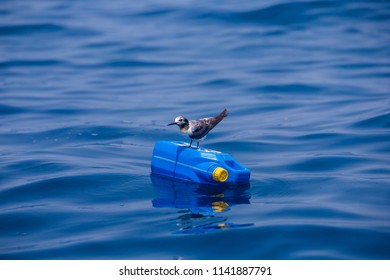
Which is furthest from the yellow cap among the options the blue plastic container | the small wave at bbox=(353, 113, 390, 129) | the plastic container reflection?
the small wave at bbox=(353, 113, 390, 129)

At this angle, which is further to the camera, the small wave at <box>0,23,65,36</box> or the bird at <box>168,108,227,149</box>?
the small wave at <box>0,23,65,36</box>

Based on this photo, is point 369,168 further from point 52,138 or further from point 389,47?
point 389,47

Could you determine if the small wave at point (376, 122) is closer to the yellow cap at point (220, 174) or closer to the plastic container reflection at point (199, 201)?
the plastic container reflection at point (199, 201)

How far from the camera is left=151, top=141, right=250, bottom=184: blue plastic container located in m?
10.1

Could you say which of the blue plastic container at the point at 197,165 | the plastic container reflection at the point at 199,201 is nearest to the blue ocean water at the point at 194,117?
the plastic container reflection at the point at 199,201

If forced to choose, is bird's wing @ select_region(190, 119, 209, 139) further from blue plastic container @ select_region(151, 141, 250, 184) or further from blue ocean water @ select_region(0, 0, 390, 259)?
blue ocean water @ select_region(0, 0, 390, 259)

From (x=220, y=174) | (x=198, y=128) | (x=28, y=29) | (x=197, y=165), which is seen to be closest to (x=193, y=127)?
(x=198, y=128)

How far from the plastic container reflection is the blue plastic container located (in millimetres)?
128

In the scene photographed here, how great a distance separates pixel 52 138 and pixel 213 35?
12695 millimetres

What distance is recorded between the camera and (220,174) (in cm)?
1001

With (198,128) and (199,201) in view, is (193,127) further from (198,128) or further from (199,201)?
(199,201)

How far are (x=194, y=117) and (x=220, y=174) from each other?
218 inches

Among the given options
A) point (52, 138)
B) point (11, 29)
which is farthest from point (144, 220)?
point (11, 29)

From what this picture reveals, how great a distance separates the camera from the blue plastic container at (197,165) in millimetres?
10117
